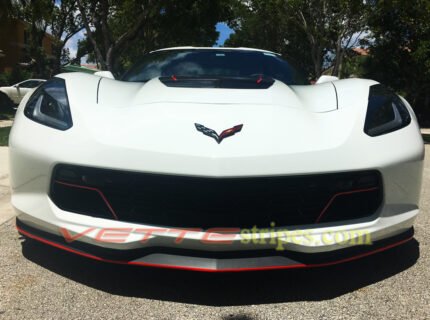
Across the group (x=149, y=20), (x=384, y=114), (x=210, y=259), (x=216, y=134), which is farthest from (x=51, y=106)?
(x=149, y=20)

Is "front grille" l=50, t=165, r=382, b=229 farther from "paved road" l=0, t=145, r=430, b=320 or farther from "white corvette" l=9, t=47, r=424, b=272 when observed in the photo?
"paved road" l=0, t=145, r=430, b=320

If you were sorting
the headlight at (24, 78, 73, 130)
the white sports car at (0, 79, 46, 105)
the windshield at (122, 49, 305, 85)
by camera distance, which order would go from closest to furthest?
the headlight at (24, 78, 73, 130), the windshield at (122, 49, 305, 85), the white sports car at (0, 79, 46, 105)

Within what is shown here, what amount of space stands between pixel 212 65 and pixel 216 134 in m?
1.55

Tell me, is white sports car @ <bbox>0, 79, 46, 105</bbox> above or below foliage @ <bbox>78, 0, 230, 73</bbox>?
below

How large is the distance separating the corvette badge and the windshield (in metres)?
1.29

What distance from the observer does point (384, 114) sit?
86.4 inches

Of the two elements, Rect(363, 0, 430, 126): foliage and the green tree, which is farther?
the green tree

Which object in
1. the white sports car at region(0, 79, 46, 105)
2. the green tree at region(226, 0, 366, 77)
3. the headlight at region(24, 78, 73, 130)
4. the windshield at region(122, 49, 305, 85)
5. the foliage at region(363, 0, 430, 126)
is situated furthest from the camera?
the green tree at region(226, 0, 366, 77)

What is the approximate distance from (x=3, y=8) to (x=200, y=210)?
45.4ft

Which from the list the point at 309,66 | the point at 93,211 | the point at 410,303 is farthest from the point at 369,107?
the point at 309,66

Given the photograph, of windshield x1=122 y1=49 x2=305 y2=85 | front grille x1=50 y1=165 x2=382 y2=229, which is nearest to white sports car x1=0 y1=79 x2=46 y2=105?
windshield x1=122 y1=49 x2=305 y2=85

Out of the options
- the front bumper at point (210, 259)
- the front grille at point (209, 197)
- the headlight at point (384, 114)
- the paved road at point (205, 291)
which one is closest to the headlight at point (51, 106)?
the front grille at point (209, 197)

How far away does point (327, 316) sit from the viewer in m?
1.86

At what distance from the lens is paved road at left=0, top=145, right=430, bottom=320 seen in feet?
6.15
